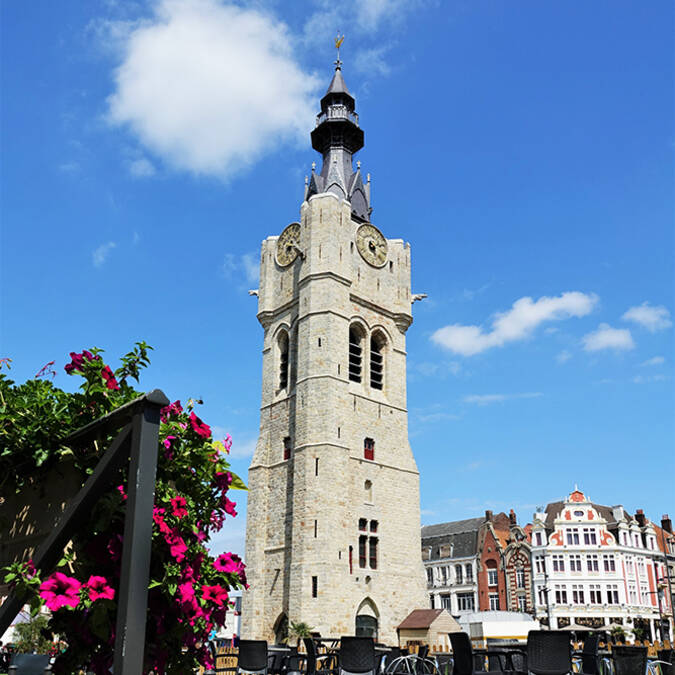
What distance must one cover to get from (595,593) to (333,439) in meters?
27.1

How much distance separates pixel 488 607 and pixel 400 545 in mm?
24121

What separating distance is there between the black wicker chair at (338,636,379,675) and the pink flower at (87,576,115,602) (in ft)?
15.6

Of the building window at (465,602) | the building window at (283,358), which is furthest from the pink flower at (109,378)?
the building window at (465,602)

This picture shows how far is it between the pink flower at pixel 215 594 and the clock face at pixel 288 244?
28.7m

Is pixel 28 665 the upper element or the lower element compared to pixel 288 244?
lower

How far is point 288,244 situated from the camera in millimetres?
33219

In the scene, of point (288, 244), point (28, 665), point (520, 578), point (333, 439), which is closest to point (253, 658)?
point (28, 665)

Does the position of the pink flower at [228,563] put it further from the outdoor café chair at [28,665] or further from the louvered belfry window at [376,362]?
the louvered belfry window at [376,362]

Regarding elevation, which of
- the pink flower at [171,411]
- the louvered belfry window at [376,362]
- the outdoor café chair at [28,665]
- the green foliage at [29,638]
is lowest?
the green foliage at [29,638]

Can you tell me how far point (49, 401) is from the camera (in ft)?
13.1

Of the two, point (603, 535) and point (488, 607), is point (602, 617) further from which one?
point (488, 607)

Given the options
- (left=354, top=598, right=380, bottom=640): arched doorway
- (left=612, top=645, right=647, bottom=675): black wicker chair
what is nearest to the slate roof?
(left=354, top=598, right=380, bottom=640): arched doorway

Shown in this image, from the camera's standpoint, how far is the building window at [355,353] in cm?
3088

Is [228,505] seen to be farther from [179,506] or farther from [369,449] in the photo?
[369,449]
